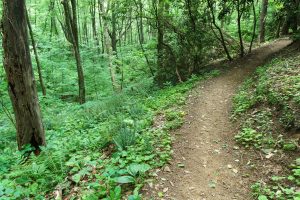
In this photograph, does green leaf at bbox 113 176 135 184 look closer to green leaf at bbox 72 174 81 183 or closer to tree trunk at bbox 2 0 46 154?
green leaf at bbox 72 174 81 183

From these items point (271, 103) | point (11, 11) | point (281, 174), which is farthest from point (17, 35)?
point (271, 103)

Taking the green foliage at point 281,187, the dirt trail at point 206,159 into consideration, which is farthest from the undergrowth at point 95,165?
the green foliage at point 281,187

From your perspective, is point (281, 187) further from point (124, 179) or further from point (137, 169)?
point (124, 179)

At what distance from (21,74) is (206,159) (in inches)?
151

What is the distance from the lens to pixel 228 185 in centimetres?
392

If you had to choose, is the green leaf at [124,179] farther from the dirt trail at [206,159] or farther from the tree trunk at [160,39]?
the tree trunk at [160,39]

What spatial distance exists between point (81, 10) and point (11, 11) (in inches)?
1020

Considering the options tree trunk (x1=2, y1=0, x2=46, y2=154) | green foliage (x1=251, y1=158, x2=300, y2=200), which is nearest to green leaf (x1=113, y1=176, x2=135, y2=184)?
green foliage (x1=251, y1=158, x2=300, y2=200)

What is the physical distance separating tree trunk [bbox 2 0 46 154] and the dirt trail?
297cm

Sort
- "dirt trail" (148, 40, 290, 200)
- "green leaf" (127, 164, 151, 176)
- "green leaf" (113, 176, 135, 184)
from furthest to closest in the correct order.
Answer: "green leaf" (127, 164, 151, 176) < "dirt trail" (148, 40, 290, 200) < "green leaf" (113, 176, 135, 184)

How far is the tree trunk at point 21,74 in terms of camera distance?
15.7 ft

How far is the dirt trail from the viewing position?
3.76 metres

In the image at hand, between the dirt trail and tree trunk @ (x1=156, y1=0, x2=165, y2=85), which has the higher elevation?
tree trunk @ (x1=156, y1=0, x2=165, y2=85)

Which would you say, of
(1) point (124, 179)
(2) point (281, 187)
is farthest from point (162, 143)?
(2) point (281, 187)
